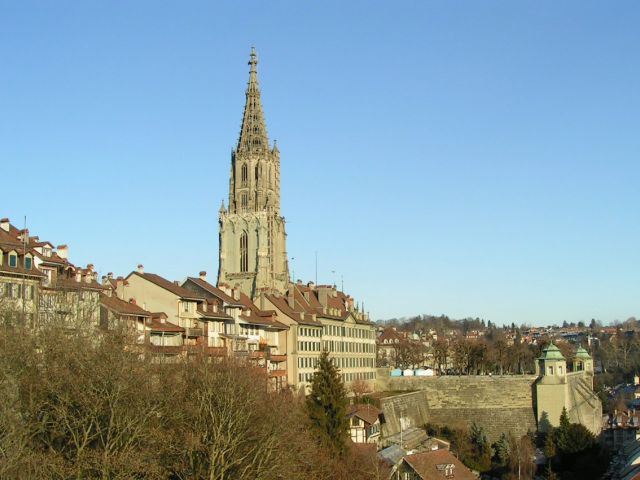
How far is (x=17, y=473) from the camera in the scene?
40875 mm

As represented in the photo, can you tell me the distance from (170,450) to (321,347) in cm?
5601

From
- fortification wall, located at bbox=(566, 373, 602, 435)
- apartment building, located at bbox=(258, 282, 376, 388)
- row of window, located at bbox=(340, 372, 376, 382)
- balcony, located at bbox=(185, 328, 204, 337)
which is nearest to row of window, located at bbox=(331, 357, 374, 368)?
apartment building, located at bbox=(258, 282, 376, 388)

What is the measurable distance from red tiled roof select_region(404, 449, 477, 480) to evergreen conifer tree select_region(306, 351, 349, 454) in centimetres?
581

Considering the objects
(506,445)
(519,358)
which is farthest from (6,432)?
(519,358)

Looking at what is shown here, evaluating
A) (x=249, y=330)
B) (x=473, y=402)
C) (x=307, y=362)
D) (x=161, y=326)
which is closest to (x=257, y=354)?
(x=249, y=330)

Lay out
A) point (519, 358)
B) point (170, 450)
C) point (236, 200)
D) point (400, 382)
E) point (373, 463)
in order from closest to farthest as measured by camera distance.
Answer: point (170, 450), point (373, 463), point (400, 382), point (236, 200), point (519, 358)

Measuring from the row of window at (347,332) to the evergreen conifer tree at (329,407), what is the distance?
30696mm

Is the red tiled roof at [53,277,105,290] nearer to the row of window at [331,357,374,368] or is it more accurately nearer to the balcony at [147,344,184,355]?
the balcony at [147,344,184,355]

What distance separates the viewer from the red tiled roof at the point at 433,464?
72.1m

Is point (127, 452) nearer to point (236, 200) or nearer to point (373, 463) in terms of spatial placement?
point (373, 463)

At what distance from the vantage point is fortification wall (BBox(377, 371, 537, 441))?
112562 mm

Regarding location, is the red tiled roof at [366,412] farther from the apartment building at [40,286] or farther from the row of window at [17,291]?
the row of window at [17,291]

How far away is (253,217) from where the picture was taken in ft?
465

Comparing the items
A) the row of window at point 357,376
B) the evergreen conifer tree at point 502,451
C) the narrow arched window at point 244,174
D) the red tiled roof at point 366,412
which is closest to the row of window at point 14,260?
the red tiled roof at point 366,412
